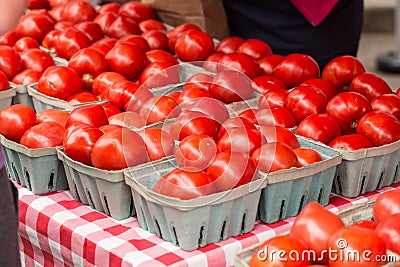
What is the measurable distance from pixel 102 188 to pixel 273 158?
439mm

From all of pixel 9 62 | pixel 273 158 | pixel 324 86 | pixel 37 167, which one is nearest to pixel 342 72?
pixel 324 86

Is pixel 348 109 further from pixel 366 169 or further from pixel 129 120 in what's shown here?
pixel 129 120

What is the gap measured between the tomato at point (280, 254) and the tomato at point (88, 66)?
4.18 ft

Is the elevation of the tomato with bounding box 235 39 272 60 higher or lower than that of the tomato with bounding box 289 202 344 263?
lower

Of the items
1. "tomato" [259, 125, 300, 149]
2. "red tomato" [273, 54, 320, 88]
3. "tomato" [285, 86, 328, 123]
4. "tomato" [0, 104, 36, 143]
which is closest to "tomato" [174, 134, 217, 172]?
"tomato" [259, 125, 300, 149]

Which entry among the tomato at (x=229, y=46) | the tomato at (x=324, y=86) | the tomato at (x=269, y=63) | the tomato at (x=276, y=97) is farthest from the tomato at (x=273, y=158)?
the tomato at (x=229, y=46)

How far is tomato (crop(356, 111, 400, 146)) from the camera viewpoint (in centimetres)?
184

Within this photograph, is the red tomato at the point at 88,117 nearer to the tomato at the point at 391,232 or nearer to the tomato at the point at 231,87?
the tomato at the point at 231,87

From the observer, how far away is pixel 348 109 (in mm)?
1945

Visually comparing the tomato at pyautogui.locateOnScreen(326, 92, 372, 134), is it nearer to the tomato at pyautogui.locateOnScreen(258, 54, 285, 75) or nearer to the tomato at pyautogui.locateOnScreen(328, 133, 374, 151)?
the tomato at pyautogui.locateOnScreen(328, 133, 374, 151)

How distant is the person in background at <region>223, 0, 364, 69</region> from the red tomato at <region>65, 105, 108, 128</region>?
150cm

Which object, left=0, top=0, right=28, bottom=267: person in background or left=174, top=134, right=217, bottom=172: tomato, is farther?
left=174, top=134, right=217, bottom=172: tomato

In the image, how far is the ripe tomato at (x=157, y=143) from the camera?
5.70ft

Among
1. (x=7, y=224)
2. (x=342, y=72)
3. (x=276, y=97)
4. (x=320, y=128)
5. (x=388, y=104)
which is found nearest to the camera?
(x=7, y=224)
